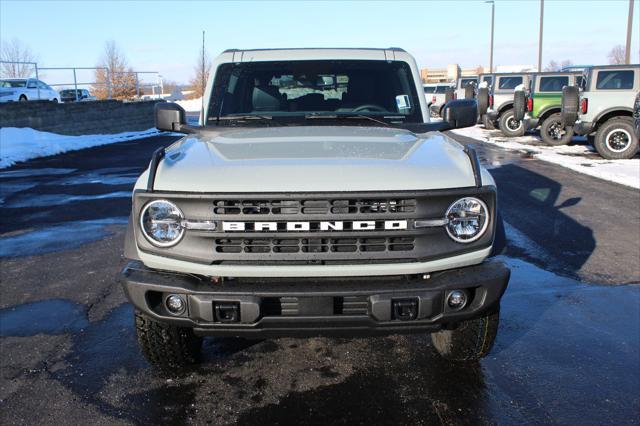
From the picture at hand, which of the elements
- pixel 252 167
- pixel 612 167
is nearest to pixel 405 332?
pixel 252 167

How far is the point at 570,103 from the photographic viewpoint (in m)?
13.4

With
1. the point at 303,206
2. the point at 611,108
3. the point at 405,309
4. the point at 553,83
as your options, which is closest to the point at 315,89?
the point at 303,206

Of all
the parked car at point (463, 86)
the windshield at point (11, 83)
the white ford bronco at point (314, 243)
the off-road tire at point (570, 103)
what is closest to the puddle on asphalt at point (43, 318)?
the white ford bronco at point (314, 243)

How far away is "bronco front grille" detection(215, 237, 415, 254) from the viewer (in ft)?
8.61

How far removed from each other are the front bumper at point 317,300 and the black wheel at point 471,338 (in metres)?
0.42

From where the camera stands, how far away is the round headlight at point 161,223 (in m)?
2.69


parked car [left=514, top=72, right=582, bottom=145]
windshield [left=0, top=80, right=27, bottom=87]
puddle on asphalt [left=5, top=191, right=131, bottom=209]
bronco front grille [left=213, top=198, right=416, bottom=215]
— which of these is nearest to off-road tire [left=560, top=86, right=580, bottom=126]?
parked car [left=514, top=72, right=582, bottom=145]

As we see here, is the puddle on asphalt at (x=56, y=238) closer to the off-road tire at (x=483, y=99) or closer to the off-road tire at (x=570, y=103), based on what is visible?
the off-road tire at (x=570, y=103)

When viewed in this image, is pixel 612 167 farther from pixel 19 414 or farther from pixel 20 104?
pixel 20 104

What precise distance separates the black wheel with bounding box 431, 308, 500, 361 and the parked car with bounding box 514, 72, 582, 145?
574 inches

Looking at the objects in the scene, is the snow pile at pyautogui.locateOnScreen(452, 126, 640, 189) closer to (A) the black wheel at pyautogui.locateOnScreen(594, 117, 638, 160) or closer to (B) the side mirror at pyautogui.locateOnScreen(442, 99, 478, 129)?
(A) the black wheel at pyautogui.locateOnScreen(594, 117, 638, 160)

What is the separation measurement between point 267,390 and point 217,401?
0.29m

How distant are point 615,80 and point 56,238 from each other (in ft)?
40.2

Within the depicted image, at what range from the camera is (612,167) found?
454 inches
